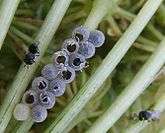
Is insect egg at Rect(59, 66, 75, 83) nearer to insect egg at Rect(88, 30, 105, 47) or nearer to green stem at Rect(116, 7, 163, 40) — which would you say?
insect egg at Rect(88, 30, 105, 47)

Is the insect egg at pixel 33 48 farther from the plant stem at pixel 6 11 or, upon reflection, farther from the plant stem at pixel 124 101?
the plant stem at pixel 124 101

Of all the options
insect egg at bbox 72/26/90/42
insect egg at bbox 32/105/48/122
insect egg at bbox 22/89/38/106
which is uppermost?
insect egg at bbox 72/26/90/42

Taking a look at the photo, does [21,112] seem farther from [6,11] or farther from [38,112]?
[6,11]

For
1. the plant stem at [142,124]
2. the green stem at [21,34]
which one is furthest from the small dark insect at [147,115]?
the green stem at [21,34]

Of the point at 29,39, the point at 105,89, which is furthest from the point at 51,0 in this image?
the point at 105,89

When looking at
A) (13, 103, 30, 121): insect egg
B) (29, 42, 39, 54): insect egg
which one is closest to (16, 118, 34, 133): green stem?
(13, 103, 30, 121): insect egg

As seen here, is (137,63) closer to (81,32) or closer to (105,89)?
(105,89)

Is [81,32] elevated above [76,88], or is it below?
above
